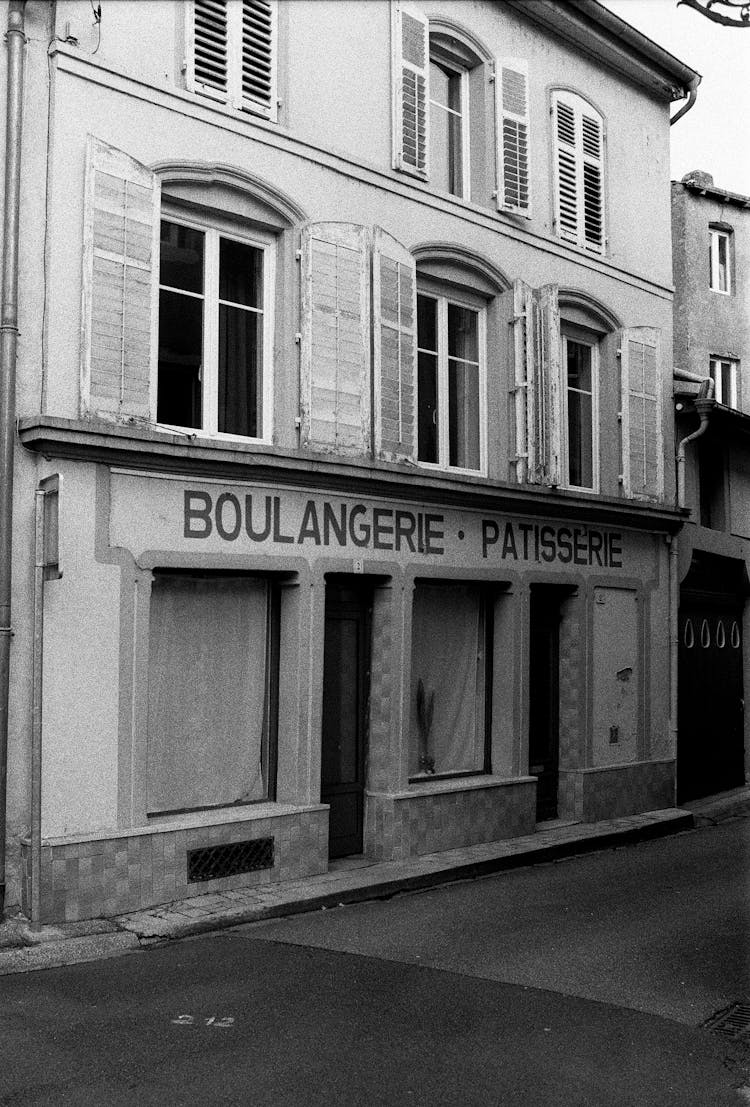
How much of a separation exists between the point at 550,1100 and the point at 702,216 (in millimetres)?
20228

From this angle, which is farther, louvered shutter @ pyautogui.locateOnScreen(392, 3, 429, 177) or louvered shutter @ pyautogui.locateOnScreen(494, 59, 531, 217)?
louvered shutter @ pyautogui.locateOnScreen(494, 59, 531, 217)

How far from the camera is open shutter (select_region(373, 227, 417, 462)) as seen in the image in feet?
34.4

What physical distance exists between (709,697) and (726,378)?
9.54m

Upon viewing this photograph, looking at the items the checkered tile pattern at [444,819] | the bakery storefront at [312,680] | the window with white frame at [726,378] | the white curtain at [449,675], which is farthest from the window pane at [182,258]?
the window with white frame at [726,378]

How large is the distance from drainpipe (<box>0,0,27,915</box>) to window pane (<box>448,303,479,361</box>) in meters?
4.81

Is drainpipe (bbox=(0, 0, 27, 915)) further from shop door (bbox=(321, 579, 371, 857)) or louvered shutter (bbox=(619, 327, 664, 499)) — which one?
louvered shutter (bbox=(619, 327, 664, 499))

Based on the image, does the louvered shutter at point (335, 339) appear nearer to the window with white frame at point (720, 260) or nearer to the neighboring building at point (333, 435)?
the neighboring building at point (333, 435)

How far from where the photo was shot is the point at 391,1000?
6.60m

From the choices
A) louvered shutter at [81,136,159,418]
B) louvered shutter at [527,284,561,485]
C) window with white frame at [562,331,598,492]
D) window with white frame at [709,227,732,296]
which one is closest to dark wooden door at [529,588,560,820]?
louvered shutter at [527,284,561,485]

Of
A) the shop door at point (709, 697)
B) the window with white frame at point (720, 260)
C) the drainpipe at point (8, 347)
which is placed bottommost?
the shop door at point (709, 697)

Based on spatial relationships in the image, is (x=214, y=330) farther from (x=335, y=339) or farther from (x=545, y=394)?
(x=545, y=394)

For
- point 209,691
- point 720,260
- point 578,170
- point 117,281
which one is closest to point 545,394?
point 578,170

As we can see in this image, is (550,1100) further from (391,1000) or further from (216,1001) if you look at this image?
(216,1001)

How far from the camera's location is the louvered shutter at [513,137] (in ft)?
39.5
